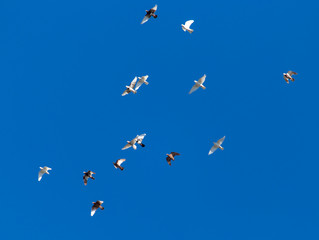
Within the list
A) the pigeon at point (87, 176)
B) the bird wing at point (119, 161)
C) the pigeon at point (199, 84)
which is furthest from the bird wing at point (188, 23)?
the pigeon at point (87, 176)

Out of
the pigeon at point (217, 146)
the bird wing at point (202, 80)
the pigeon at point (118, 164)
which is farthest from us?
the pigeon at point (217, 146)

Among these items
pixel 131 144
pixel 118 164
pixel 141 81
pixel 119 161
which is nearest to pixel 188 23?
pixel 141 81

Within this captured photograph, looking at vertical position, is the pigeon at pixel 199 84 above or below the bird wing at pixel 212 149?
above

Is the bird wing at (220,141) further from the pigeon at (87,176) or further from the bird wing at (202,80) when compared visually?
the pigeon at (87,176)

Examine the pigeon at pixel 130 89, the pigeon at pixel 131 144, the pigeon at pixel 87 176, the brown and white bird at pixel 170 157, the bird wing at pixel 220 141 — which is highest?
the pigeon at pixel 130 89

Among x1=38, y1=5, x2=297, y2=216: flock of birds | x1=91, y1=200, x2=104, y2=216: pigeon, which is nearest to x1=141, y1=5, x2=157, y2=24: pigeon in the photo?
x1=38, y1=5, x2=297, y2=216: flock of birds

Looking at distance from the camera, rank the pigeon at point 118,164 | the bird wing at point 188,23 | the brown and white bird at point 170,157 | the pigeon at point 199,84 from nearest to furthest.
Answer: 1. the pigeon at point 118,164
2. the brown and white bird at point 170,157
3. the pigeon at point 199,84
4. the bird wing at point 188,23

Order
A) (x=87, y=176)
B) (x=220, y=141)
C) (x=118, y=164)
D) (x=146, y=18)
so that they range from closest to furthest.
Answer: (x=118, y=164), (x=87, y=176), (x=146, y=18), (x=220, y=141)

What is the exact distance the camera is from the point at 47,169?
250 ft

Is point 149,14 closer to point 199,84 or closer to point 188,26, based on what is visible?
point 188,26

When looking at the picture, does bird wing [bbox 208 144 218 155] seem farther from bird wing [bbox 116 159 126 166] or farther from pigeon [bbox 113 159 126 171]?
pigeon [bbox 113 159 126 171]

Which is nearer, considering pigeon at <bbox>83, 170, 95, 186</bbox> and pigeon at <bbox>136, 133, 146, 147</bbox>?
pigeon at <bbox>83, 170, 95, 186</bbox>

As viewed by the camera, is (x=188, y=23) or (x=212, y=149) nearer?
(x=188, y=23)

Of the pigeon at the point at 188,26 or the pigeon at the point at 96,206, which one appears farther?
the pigeon at the point at 188,26
